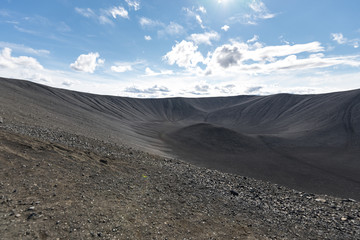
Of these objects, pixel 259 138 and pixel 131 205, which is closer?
pixel 131 205

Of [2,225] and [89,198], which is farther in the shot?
[89,198]

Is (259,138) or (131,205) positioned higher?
(131,205)

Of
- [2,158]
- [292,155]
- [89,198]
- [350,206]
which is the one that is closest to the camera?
[89,198]

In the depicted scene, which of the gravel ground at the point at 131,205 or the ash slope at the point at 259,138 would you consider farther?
the ash slope at the point at 259,138

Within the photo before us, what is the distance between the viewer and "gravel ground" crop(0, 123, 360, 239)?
6698 millimetres

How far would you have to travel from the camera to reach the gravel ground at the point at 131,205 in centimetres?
670

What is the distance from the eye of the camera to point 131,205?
877 cm

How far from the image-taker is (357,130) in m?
53.1

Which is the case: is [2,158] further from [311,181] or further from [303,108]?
[303,108]

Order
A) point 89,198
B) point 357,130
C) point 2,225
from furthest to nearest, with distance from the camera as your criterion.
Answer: point 357,130 → point 89,198 → point 2,225

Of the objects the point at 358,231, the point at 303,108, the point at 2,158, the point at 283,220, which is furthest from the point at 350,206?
the point at 303,108

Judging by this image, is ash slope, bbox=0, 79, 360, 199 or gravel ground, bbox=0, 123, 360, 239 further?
ash slope, bbox=0, 79, 360, 199

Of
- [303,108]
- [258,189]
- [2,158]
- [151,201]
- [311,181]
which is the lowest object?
[311,181]

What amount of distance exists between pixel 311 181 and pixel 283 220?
2041 cm
